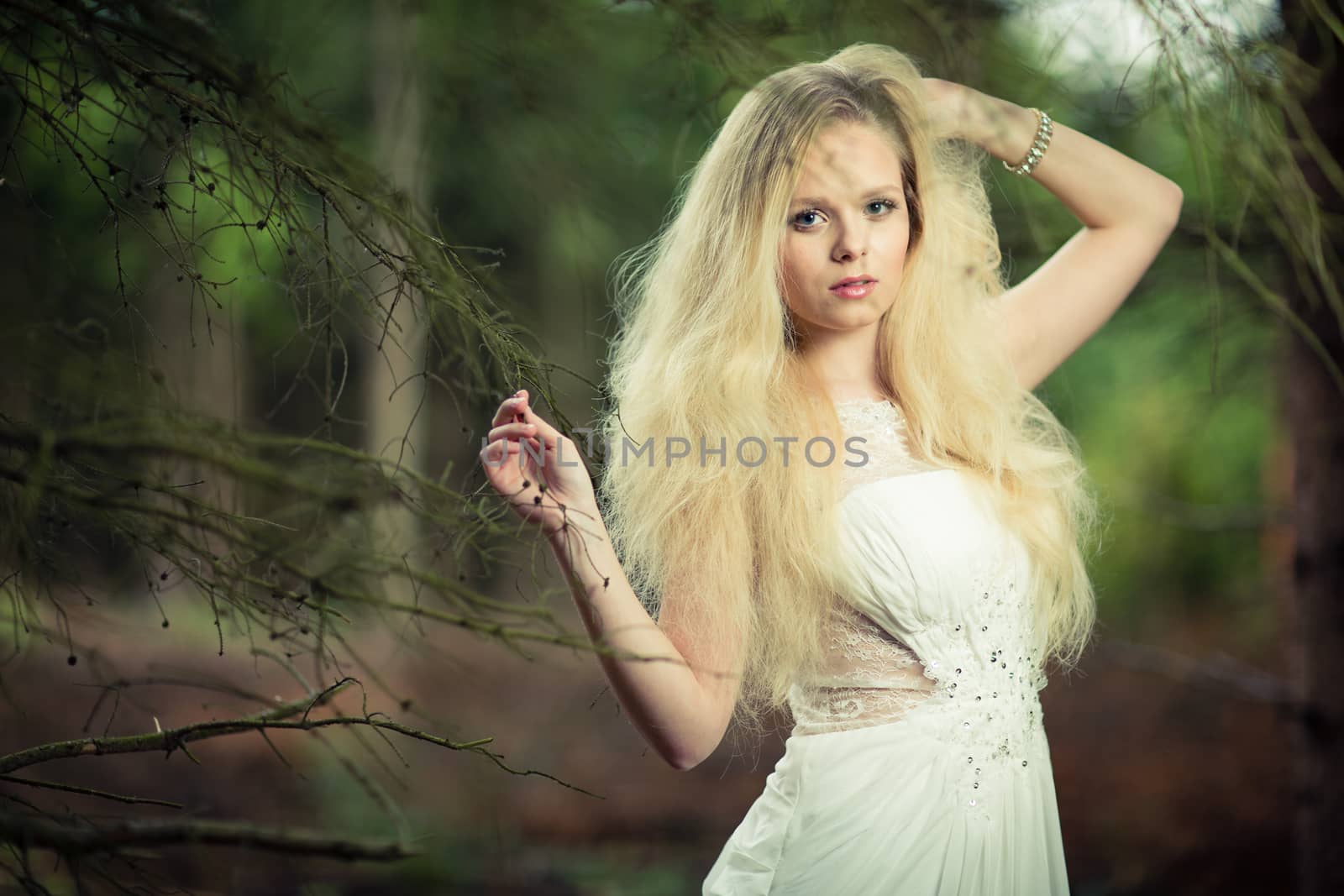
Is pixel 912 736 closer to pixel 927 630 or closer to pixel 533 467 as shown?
pixel 927 630

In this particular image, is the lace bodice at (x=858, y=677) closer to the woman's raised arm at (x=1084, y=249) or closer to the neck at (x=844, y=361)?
the neck at (x=844, y=361)

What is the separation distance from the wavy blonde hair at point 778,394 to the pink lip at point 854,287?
0.30 ft

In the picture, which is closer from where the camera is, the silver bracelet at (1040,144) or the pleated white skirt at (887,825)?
the pleated white skirt at (887,825)

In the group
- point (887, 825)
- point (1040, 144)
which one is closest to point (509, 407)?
point (887, 825)

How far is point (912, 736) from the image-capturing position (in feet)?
5.43

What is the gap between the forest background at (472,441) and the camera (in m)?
1.04

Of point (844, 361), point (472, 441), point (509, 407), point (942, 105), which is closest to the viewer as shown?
point (509, 407)

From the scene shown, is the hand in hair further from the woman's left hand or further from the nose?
the woman's left hand

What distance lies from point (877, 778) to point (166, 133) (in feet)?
3.90

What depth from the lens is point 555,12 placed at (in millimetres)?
1643

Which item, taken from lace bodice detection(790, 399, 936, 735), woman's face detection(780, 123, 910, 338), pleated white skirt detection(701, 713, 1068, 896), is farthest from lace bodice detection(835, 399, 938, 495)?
pleated white skirt detection(701, 713, 1068, 896)

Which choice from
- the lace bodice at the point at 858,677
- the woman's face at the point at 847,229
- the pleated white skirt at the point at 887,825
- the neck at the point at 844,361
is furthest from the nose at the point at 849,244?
the pleated white skirt at the point at 887,825

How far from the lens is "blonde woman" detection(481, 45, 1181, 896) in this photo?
1.64 meters

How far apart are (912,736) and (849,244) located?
0.69 meters
